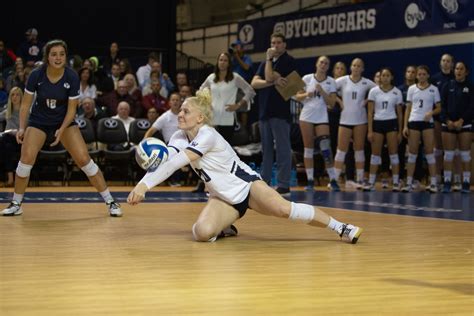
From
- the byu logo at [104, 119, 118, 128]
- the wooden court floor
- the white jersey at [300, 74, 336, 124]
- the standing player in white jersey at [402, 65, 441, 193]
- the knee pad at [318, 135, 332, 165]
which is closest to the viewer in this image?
the wooden court floor

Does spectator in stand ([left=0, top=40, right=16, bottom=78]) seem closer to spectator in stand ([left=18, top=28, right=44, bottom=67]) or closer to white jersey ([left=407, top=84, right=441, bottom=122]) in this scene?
spectator in stand ([left=18, top=28, right=44, bottom=67])

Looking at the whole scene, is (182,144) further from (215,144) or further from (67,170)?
(67,170)

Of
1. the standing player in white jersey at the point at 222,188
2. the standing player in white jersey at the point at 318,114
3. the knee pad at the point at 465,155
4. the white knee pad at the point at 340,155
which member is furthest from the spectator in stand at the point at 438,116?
the standing player in white jersey at the point at 222,188

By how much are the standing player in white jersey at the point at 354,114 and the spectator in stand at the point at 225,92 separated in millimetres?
2457

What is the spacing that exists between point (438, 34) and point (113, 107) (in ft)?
19.5

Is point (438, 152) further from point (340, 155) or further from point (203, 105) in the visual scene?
point (203, 105)

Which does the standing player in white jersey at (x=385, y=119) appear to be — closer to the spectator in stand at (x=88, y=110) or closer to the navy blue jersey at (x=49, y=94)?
the spectator in stand at (x=88, y=110)

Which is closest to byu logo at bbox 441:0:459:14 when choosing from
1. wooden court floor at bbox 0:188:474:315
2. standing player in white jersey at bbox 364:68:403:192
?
standing player in white jersey at bbox 364:68:403:192

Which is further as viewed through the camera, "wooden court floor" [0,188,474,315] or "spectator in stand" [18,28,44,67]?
"spectator in stand" [18,28,44,67]

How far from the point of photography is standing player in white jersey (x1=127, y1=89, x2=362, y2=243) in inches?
268

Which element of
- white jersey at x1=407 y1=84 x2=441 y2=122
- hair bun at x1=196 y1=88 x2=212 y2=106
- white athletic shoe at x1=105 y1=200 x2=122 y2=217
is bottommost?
white athletic shoe at x1=105 y1=200 x2=122 y2=217

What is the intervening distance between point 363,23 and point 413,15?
142cm

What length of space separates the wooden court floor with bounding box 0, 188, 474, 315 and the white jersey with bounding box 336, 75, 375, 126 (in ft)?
18.7

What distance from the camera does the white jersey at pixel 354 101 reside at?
14.1 meters
